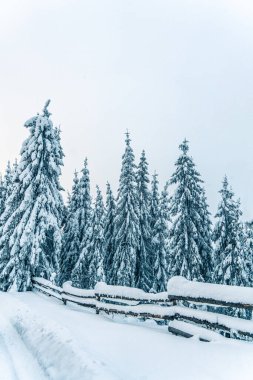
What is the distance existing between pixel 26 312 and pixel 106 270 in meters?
24.5

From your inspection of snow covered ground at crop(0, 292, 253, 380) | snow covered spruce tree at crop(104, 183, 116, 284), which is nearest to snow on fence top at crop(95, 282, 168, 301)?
snow covered ground at crop(0, 292, 253, 380)

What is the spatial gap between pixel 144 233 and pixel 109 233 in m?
4.83

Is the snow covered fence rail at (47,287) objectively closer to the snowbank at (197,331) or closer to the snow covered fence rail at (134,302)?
the snow covered fence rail at (134,302)

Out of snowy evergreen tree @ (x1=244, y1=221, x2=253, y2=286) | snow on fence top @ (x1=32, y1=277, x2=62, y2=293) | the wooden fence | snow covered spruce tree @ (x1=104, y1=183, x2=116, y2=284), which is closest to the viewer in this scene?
the wooden fence

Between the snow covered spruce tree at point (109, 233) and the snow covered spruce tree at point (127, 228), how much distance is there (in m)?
2.07

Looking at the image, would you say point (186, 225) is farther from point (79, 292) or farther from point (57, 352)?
point (57, 352)

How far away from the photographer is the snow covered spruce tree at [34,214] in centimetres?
2189

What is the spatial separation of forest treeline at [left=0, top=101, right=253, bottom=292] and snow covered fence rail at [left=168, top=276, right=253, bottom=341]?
575 inches

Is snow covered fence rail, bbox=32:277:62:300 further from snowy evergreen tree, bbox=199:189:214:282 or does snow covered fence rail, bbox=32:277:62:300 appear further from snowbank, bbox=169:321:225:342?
snowy evergreen tree, bbox=199:189:214:282

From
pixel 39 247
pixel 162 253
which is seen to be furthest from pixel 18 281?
pixel 162 253

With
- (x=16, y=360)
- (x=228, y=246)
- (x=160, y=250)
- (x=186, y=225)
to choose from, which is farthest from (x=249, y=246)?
(x=16, y=360)

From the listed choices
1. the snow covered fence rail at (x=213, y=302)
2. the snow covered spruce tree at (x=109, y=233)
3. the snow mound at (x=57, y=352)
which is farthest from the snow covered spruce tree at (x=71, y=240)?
the snow covered fence rail at (x=213, y=302)

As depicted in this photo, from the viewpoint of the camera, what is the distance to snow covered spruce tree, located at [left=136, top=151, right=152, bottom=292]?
108ft

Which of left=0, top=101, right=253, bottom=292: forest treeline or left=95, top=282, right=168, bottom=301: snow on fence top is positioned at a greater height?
left=0, top=101, right=253, bottom=292: forest treeline
